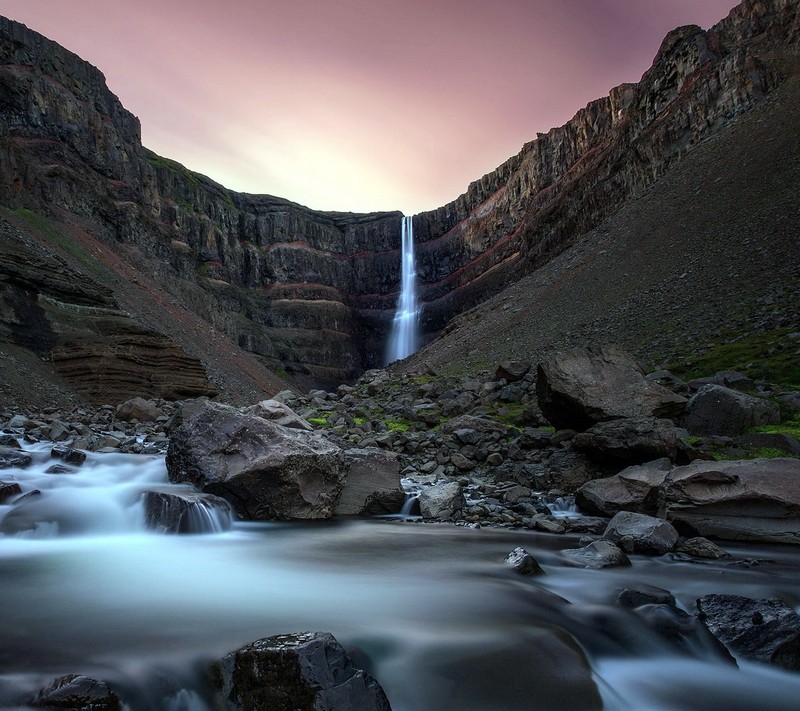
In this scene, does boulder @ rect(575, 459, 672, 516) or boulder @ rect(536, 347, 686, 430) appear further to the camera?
boulder @ rect(536, 347, 686, 430)

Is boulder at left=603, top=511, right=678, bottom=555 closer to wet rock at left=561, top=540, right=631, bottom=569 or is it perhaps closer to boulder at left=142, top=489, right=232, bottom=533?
wet rock at left=561, top=540, right=631, bottom=569

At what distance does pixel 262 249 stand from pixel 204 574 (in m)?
83.1

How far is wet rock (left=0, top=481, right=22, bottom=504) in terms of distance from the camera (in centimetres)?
820

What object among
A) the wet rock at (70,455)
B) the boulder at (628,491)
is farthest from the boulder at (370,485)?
the wet rock at (70,455)

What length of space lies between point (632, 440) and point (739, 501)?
2081 mm

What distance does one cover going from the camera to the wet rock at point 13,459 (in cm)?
1025

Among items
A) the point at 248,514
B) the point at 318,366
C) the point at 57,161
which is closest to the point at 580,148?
the point at 318,366

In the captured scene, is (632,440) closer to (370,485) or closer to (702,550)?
(702,550)

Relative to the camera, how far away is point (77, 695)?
3.10 m

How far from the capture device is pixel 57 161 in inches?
1748

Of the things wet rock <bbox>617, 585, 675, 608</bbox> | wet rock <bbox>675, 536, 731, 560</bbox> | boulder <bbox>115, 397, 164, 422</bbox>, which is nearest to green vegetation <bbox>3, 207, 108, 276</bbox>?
boulder <bbox>115, 397, 164, 422</bbox>

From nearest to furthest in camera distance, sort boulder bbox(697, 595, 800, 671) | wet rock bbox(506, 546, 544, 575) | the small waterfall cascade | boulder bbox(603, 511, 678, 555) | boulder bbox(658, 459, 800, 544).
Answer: boulder bbox(697, 595, 800, 671)
wet rock bbox(506, 546, 544, 575)
boulder bbox(603, 511, 678, 555)
boulder bbox(658, 459, 800, 544)
the small waterfall cascade

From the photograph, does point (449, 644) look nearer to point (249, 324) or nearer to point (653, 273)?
point (653, 273)

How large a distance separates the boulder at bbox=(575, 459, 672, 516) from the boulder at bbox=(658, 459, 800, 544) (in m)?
0.28
